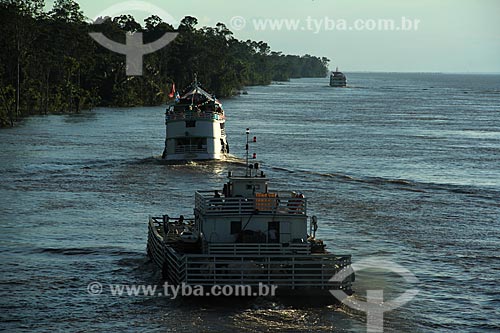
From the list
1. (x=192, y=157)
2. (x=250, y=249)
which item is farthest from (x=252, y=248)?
(x=192, y=157)

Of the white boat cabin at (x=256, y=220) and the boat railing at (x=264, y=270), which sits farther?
the white boat cabin at (x=256, y=220)

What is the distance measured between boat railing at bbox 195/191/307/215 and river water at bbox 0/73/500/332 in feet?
12.4

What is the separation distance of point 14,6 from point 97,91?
46450 mm

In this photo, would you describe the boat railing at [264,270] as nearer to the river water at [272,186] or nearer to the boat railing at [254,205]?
the river water at [272,186]

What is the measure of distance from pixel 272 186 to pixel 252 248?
3209cm

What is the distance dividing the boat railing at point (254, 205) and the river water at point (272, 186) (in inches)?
149

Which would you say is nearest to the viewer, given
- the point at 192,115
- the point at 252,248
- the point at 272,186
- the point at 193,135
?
the point at 252,248

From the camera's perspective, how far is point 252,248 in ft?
121

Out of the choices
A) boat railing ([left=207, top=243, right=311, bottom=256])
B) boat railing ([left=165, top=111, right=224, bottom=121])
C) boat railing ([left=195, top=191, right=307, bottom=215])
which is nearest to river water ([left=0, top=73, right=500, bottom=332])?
boat railing ([left=207, top=243, right=311, bottom=256])

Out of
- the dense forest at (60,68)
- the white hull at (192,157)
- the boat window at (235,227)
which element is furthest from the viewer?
the dense forest at (60,68)

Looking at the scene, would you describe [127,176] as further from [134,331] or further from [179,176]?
A: [134,331]

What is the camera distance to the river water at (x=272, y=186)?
117ft

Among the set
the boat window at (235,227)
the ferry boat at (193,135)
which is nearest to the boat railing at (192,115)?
the ferry boat at (193,135)

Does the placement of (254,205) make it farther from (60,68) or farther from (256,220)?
(60,68)
